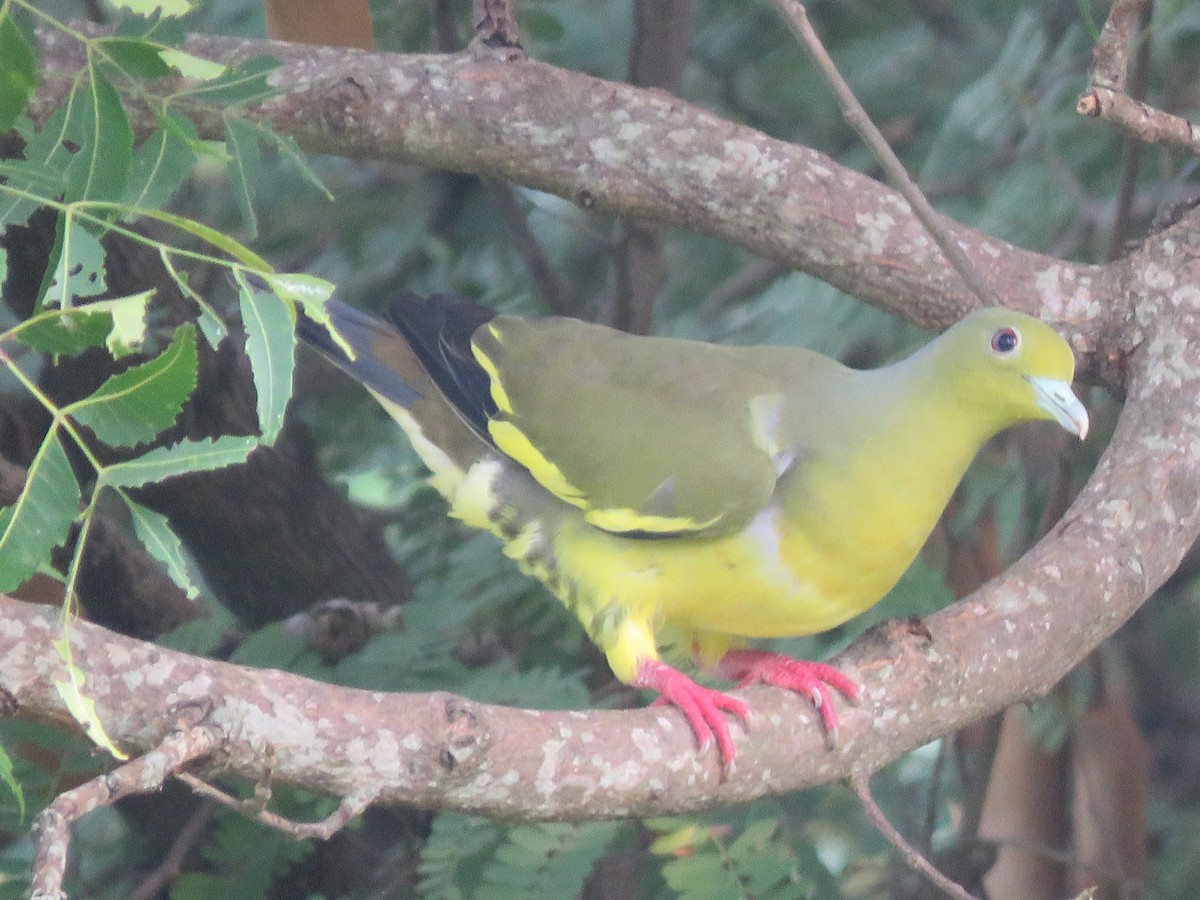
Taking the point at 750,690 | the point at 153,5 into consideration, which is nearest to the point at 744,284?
the point at 750,690

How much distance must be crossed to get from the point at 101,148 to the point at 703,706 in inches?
39.6

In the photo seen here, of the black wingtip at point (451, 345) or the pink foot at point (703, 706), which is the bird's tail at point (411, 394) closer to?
the black wingtip at point (451, 345)

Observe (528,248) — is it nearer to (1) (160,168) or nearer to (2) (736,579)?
(2) (736,579)

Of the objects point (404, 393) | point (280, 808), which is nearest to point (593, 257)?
point (404, 393)

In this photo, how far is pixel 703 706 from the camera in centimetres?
189

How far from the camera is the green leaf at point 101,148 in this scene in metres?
1.45

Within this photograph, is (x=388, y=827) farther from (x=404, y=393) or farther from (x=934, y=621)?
(x=934, y=621)

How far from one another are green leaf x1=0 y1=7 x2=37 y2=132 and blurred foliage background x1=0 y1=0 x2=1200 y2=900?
45.3 inches

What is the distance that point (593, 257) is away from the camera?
143 inches

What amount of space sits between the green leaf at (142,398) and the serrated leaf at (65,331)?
41 mm

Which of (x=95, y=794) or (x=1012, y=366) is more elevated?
(x=1012, y=366)

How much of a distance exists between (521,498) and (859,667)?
651 millimetres

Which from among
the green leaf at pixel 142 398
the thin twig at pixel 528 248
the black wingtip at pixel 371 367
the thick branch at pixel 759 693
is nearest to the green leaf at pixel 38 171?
the green leaf at pixel 142 398

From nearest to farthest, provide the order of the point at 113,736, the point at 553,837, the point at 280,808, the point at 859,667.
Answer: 1. the point at 113,736
2. the point at 859,667
3. the point at 553,837
4. the point at 280,808
